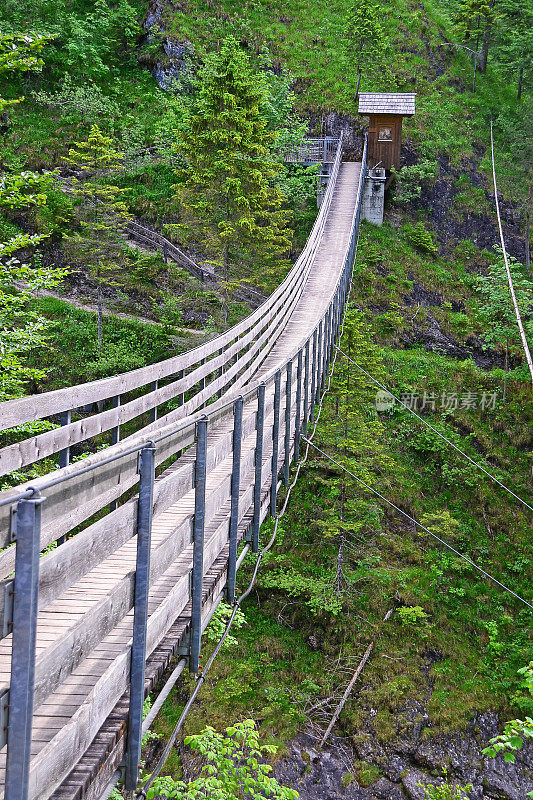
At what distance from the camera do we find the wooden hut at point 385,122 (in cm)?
2084

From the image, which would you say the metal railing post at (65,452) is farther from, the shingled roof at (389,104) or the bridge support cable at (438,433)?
the shingled roof at (389,104)

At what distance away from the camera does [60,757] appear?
1680 millimetres

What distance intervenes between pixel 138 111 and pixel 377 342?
12.7 meters

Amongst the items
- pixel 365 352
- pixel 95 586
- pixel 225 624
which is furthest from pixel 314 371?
pixel 95 586

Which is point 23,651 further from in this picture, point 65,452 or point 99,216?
point 99,216

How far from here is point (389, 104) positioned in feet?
68.5

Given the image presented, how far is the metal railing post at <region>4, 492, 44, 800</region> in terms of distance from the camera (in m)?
1.37

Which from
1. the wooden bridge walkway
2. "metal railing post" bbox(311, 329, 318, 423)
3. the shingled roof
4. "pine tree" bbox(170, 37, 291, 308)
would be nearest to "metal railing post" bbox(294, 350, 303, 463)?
"metal railing post" bbox(311, 329, 318, 423)

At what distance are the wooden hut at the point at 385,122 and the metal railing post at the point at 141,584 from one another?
69.5 feet

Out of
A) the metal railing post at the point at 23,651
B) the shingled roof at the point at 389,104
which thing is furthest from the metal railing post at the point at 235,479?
the shingled roof at the point at 389,104

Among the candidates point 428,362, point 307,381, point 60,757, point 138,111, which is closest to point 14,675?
point 60,757

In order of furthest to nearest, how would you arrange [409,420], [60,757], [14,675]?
[409,420]
[60,757]
[14,675]

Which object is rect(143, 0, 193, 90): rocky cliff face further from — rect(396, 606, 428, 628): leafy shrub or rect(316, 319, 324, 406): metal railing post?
rect(396, 606, 428, 628): leafy shrub

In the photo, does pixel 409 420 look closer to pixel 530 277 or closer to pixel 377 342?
pixel 377 342
